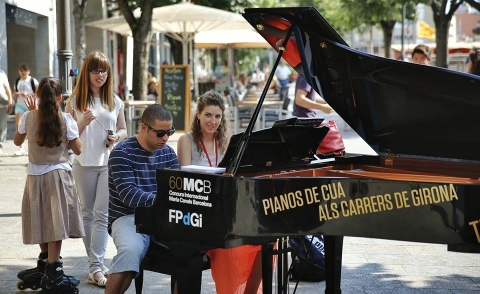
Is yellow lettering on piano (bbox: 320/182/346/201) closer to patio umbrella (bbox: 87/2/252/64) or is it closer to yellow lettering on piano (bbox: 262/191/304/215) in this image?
yellow lettering on piano (bbox: 262/191/304/215)

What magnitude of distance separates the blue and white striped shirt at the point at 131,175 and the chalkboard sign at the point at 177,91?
38.8 ft

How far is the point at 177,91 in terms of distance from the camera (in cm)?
1736

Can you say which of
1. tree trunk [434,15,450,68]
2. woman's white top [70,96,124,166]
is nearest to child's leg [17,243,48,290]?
woman's white top [70,96,124,166]

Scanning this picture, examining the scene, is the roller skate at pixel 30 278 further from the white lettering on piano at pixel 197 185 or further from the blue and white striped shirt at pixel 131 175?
the white lettering on piano at pixel 197 185

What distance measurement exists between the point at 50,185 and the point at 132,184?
1.26 m

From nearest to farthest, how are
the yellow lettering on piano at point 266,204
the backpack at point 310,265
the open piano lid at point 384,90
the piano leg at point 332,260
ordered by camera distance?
the yellow lettering on piano at point 266,204, the open piano lid at point 384,90, the piano leg at point 332,260, the backpack at point 310,265

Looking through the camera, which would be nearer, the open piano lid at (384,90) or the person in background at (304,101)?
the open piano lid at (384,90)

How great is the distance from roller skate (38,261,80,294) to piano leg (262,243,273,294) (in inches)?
71.8

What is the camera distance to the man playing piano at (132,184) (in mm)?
5102

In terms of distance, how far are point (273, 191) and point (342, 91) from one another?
1.14 meters

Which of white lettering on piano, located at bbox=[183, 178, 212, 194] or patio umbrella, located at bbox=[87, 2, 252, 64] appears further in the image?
patio umbrella, located at bbox=[87, 2, 252, 64]

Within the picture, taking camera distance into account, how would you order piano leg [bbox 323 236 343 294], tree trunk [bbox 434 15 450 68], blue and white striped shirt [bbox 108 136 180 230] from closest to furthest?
blue and white striped shirt [bbox 108 136 180 230], piano leg [bbox 323 236 343 294], tree trunk [bbox 434 15 450 68]

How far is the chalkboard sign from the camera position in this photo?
17328 millimetres

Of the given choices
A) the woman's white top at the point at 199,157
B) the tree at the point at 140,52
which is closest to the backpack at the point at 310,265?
the woman's white top at the point at 199,157
